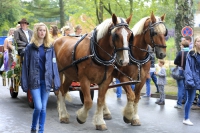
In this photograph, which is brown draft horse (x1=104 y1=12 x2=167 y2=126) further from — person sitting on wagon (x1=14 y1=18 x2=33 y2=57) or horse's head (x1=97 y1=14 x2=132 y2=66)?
person sitting on wagon (x1=14 y1=18 x2=33 y2=57)

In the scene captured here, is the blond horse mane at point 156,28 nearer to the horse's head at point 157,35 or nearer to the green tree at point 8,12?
the horse's head at point 157,35

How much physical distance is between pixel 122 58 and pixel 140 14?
1893cm

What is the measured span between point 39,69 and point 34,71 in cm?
11

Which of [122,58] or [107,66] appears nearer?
[122,58]

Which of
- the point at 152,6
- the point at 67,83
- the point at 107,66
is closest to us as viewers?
the point at 107,66

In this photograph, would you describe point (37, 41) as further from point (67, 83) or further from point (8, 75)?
point (8, 75)

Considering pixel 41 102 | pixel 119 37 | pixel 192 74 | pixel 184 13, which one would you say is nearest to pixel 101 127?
pixel 41 102

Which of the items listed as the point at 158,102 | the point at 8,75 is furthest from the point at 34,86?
the point at 158,102

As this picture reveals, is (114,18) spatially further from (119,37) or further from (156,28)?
(156,28)

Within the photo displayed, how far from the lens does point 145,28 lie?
7.94m

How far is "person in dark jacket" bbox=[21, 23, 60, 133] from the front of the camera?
→ 5.85 metres

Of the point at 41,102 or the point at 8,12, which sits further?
the point at 8,12

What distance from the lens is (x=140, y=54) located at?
799 centimetres

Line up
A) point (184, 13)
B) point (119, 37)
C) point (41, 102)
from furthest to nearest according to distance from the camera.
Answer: point (184, 13) < point (119, 37) < point (41, 102)
